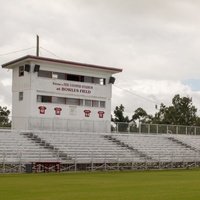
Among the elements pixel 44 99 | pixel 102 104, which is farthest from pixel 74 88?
pixel 102 104

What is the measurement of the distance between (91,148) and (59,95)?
687cm

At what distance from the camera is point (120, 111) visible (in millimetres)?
85500

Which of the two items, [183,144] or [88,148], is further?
[183,144]

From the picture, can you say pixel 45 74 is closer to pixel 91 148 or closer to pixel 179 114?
pixel 91 148

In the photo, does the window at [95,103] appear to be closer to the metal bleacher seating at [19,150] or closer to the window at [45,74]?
the window at [45,74]

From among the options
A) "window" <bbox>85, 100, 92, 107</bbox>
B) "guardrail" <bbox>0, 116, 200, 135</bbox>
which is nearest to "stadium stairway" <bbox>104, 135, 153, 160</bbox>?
"guardrail" <bbox>0, 116, 200, 135</bbox>

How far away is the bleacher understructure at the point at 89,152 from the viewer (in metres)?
34.0

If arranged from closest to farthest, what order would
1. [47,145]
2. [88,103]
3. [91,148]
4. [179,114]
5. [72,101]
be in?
[47,145]
[91,148]
[72,101]
[88,103]
[179,114]

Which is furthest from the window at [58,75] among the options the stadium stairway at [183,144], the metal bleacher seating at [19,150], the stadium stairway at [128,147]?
the stadium stairway at [183,144]

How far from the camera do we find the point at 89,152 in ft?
126

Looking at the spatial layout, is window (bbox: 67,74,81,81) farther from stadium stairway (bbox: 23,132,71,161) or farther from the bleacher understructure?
stadium stairway (bbox: 23,132,71,161)

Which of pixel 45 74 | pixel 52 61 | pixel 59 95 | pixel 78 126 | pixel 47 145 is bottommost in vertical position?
pixel 47 145

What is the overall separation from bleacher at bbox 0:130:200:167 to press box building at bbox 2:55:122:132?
1.34m

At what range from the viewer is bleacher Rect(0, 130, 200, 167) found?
116 feet
